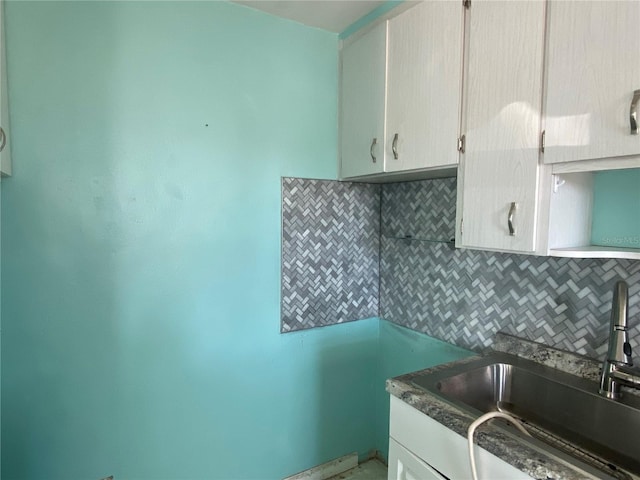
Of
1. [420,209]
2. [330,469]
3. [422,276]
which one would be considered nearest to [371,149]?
[420,209]

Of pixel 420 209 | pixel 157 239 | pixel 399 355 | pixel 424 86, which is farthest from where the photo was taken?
pixel 399 355

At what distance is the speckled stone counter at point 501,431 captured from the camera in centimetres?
88

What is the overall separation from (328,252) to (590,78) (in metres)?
1.34

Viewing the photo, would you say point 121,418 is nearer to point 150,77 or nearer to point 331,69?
point 150,77

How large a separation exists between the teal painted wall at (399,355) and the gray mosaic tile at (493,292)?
0.05 m

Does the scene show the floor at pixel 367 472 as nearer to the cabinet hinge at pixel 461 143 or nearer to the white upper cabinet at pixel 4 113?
the cabinet hinge at pixel 461 143

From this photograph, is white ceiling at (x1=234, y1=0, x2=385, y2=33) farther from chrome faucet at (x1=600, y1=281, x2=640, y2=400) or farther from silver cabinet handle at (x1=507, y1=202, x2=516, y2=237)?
chrome faucet at (x1=600, y1=281, x2=640, y2=400)

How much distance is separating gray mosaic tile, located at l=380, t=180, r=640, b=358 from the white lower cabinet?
2.09 feet

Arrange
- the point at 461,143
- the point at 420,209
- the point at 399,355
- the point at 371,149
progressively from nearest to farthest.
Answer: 1. the point at 461,143
2. the point at 371,149
3. the point at 420,209
4. the point at 399,355

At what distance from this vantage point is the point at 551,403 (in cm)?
131

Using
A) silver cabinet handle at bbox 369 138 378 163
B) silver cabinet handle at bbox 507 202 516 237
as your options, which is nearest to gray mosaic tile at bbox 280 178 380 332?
silver cabinet handle at bbox 369 138 378 163

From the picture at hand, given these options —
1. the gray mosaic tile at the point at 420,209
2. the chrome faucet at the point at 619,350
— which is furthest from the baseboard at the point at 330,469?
the chrome faucet at the point at 619,350

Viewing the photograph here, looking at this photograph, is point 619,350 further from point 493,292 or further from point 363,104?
point 363,104

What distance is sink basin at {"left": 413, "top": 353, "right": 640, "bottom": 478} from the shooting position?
A: 1.11m
